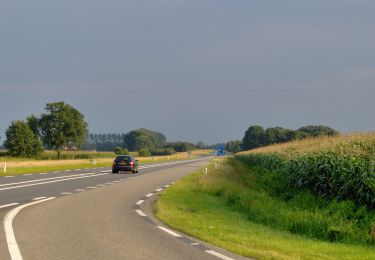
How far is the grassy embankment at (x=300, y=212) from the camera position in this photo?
891cm

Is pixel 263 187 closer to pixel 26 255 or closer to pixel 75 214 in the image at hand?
pixel 75 214

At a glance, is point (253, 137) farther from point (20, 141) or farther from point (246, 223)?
point (246, 223)

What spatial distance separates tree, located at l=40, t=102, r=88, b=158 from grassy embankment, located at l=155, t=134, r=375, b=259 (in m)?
88.6

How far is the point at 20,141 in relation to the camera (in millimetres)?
93250

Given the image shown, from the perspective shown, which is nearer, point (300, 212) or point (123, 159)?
point (300, 212)

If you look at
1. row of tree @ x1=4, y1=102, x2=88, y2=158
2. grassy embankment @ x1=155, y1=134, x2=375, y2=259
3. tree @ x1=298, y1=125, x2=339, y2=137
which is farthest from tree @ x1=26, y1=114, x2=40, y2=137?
grassy embankment @ x1=155, y1=134, x2=375, y2=259

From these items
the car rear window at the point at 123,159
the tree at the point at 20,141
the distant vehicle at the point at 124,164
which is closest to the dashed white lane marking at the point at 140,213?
the distant vehicle at the point at 124,164

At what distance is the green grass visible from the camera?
27.3 ft

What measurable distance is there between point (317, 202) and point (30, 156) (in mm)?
85469

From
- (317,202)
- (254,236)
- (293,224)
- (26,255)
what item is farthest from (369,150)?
(26,255)

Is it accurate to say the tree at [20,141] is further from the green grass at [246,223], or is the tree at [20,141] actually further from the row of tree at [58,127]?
the green grass at [246,223]

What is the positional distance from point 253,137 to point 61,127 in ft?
248

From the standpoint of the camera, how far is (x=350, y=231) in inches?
462

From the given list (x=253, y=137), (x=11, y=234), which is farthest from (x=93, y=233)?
(x=253, y=137)
